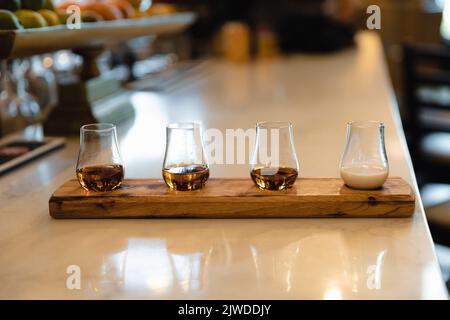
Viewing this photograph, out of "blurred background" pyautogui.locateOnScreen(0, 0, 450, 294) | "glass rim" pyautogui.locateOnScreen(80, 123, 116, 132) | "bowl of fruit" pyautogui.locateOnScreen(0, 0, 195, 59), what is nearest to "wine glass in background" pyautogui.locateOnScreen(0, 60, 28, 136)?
"blurred background" pyautogui.locateOnScreen(0, 0, 450, 294)

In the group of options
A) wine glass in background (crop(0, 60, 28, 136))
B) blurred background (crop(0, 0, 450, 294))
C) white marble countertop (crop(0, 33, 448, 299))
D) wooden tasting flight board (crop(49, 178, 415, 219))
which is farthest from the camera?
wine glass in background (crop(0, 60, 28, 136))

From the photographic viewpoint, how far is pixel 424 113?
2709 millimetres

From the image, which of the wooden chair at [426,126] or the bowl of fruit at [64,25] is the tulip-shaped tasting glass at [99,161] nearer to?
the bowl of fruit at [64,25]

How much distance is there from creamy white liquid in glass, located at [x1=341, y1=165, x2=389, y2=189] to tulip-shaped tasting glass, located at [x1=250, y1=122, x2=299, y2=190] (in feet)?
0.29

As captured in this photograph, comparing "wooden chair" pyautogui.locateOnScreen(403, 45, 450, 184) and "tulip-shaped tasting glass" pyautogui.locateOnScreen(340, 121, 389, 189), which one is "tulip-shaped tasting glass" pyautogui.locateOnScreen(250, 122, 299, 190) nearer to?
"tulip-shaped tasting glass" pyautogui.locateOnScreen(340, 121, 389, 189)

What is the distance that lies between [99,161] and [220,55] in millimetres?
2454

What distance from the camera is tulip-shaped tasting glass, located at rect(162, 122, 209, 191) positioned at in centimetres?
104

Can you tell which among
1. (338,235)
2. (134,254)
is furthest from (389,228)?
(134,254)

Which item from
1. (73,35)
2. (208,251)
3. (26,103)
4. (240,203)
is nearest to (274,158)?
(240,203)

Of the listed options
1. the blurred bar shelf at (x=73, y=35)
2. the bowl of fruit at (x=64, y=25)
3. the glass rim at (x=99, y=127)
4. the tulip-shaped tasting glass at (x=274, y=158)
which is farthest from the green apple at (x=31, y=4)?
the tulip-shaped tasting glass at (x=274, y=158)

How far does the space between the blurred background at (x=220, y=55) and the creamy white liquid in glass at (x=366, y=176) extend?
67 cm

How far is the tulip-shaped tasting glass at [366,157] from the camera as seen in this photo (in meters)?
1.01

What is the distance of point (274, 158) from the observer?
40.6 inches

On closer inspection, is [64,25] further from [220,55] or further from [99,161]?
[220,55]
